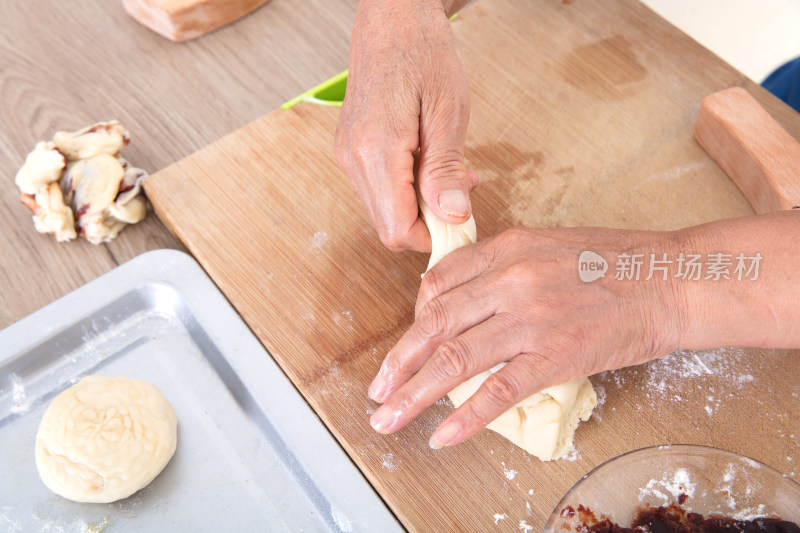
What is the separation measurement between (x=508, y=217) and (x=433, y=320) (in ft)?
1.25

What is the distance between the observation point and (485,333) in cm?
97

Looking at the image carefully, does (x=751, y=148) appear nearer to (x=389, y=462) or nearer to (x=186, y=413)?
(x=389, y=462)

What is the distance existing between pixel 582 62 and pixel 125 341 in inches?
45.9

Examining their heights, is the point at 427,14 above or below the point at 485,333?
above

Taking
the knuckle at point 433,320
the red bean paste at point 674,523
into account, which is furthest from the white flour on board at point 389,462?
the red bean paste at point 674,523

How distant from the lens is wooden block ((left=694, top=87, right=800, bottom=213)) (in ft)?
4.06

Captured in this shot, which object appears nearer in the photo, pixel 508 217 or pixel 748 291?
pixel 748 291

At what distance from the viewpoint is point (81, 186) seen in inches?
50.9

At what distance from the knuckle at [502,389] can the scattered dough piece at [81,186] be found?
32.7 inches

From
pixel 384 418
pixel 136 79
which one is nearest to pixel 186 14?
pixel 136 79

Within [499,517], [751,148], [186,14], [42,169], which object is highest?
[751,148]

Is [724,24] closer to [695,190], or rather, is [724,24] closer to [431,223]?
[695,190]

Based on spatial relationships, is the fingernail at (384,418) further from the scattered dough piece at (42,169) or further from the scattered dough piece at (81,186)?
the scattered dough piece at (42,169)

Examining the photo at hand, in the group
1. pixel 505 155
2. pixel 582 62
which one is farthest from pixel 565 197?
pixel 582 62
